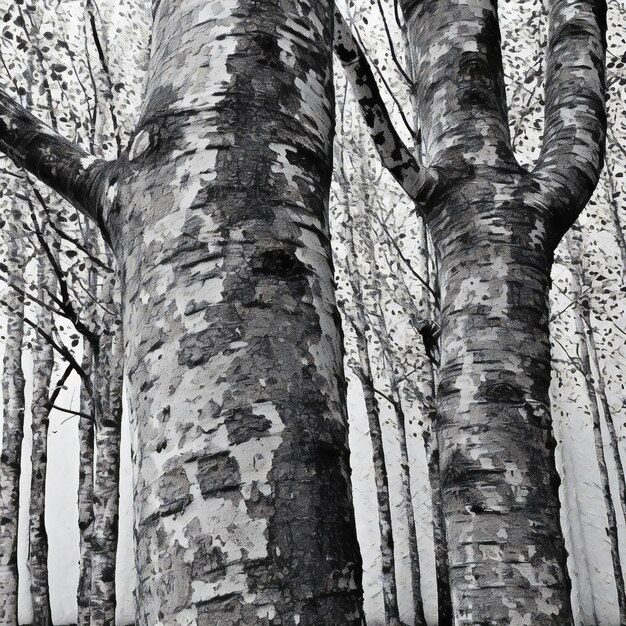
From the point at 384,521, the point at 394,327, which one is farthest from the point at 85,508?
the point at 394,327

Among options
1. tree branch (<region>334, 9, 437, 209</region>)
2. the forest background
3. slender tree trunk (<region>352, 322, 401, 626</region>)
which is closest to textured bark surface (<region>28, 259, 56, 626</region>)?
Result: the forest background

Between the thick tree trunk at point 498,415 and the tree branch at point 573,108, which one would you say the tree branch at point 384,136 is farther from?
the tree branch at point 573,108

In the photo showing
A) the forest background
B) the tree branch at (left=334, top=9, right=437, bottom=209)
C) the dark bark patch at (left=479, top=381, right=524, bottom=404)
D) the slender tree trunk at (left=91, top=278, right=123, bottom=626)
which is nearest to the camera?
the dark bark patch at (left=479, top=381, right=524, bottom=404)

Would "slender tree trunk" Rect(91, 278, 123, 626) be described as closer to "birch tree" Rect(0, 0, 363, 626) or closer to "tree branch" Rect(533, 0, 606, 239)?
"tree branch" Rect(533, 0, 606, 239)

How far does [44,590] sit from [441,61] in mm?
8219

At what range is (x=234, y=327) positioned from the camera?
883 mm

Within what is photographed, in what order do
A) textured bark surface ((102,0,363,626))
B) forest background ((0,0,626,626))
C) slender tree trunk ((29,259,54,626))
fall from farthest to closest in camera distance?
forest background ((0,0,626,626)) < slender tree trunk ((29,259,54,626)) < textured bark surface ((102,0,363,626))

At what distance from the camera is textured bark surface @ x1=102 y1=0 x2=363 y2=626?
0.80m

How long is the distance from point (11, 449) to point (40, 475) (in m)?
1.18

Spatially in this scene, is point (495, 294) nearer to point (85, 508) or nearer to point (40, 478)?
point (85, 508)

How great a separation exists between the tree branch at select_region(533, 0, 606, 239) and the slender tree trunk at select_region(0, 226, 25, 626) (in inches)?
238

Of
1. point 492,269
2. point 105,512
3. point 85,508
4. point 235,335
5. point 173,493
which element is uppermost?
point 85,508

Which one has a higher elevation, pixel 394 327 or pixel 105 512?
pixel 394 327

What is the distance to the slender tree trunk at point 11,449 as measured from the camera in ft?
23.5
